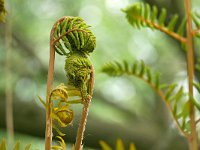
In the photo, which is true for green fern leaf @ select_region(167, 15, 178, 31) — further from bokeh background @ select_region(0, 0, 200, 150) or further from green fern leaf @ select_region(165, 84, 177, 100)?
bokeh background @ select_region(0, 0, 200, 150)

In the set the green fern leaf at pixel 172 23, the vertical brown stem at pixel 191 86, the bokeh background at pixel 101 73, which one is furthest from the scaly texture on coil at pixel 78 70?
the bokeh background at pixel 101 73

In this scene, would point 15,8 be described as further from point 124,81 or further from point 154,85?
point 154,85

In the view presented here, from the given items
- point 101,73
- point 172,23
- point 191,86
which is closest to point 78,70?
point 191,86

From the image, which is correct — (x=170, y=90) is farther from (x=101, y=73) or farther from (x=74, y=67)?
(x=101, y=73)

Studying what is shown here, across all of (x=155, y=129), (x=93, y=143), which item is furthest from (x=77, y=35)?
(x=155, y=129)

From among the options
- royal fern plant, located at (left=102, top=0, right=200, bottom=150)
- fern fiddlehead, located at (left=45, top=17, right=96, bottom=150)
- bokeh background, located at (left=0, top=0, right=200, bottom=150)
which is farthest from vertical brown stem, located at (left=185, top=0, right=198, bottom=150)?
bokeh background, located at (left=0, top=0, right=200, bottom=150)
